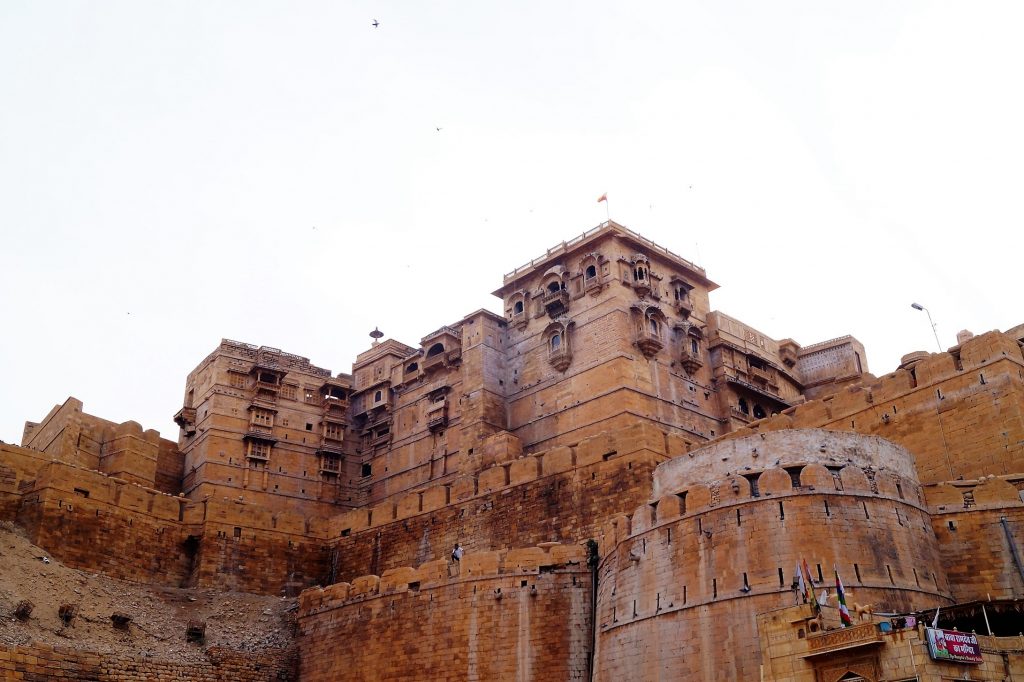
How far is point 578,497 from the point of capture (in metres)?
32.7

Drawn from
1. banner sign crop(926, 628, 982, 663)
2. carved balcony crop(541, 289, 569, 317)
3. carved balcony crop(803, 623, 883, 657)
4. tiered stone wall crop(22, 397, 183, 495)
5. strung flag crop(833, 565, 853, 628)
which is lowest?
banner sign crop(926, 628, 982, 663)

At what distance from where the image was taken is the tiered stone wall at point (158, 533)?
106ft

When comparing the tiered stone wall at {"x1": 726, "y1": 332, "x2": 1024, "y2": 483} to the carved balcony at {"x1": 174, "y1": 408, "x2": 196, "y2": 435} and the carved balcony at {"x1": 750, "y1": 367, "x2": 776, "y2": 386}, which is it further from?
the carved balcony at {"x1": 174, "y1": 408, "x2": 196, "y2": 435}

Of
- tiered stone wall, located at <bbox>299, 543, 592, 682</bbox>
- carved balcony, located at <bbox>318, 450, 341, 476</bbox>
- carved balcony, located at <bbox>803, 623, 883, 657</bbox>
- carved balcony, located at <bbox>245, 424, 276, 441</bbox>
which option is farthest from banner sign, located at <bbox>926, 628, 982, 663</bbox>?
carved balcony, located at <bbox>318, 450, 341, 476</bbox>

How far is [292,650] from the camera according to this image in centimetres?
3123

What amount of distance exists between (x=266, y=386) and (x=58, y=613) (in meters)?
20.5

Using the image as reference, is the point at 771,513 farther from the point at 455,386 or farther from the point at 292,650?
the point at 455,386

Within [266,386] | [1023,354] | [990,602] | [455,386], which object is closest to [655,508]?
[990,602]

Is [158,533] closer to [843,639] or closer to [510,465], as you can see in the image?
[510,465]

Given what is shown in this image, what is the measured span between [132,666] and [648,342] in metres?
23.1

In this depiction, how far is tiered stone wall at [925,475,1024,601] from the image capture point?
21.1m

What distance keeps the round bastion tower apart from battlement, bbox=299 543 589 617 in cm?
341

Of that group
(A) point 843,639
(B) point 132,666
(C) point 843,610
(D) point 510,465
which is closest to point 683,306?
(D) point 510,465

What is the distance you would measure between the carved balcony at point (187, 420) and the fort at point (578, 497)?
0.30ft
